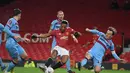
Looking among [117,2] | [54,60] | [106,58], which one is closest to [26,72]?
[54,60]

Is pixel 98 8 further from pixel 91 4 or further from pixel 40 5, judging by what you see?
pixel 40 5

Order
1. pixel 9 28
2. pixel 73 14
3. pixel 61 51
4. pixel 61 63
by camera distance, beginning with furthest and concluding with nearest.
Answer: pixel 73 14 < pixel 9 28 < pixel 61 51 < pixel 61 63

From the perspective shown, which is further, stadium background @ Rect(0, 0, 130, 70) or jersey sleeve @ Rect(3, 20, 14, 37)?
stadium background @ Rect(0, 0, 130, 70)

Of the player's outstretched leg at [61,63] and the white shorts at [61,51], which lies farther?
the white shorts at [61,51]

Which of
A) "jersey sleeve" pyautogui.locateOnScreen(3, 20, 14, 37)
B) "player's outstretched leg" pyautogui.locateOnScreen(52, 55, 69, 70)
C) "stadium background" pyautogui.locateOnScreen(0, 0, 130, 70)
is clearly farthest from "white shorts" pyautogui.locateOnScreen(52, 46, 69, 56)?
"stadium background" pyautogui.locateOnScreen(0, 0, 130, 70)

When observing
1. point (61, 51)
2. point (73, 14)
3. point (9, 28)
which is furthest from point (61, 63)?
point (73, 14)

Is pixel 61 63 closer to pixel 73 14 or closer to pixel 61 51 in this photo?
pixel 61 51

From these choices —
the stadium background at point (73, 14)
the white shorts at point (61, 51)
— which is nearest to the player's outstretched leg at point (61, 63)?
the white shorts at point (61, 51)

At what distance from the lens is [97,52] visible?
13695mm

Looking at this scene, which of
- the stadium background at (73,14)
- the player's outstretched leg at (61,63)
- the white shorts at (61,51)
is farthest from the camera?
the stadium background at (73,14)

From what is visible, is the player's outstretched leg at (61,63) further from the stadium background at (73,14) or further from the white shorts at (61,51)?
the stadium background at (73,14)

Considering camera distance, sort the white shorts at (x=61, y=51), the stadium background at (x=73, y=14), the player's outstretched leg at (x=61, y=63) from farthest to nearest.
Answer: the stadium background at (x=73, y=14) → the white shorts at (x=61, y=51) → the player's outstretched leg at (x=61, y=63)

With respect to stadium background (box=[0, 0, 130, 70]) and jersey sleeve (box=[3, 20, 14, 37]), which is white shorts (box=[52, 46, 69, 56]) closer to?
jersey sleeve (box=[3, 20, 14, 37])

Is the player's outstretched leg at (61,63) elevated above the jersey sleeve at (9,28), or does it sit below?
below
